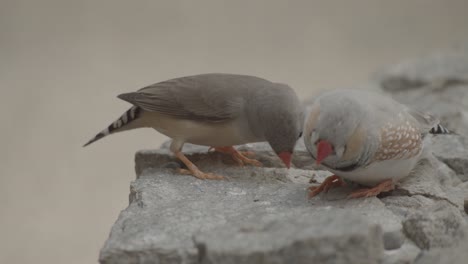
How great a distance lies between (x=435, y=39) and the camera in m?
7.51

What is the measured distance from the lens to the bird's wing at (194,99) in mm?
3393

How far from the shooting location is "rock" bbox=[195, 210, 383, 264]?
2107 mm

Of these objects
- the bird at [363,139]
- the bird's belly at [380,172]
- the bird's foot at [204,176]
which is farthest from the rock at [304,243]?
the bird's foot at [204,176]

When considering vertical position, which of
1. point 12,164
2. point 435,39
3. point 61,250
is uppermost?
point 435,39

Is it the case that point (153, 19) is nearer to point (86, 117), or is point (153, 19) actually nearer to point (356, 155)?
point (86, 117)

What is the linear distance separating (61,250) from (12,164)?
104cm

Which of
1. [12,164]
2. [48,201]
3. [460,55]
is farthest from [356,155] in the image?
[12,164]

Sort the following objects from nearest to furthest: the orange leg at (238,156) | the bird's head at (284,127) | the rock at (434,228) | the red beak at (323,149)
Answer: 1. the rock at (434,228)
2. the red beak at (323,149)
3. the bird's head at (284,127)
4. the orange leg at (238,156)

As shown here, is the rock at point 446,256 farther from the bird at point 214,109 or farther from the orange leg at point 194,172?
the orange leg at point 194,172

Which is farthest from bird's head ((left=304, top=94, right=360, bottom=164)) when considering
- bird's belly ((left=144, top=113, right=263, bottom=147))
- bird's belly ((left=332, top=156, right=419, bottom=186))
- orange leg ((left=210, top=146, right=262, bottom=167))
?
orange leg ((left=210, top=146, right=262, bottom=167))

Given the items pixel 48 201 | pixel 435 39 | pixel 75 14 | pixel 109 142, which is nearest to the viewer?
pixel 48 201

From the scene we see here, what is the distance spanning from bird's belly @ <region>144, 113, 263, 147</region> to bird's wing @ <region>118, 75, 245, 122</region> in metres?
0.03

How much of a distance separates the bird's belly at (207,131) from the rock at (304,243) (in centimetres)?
113

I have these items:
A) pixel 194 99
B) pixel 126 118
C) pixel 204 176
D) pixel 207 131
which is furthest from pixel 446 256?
pixel 126 118
